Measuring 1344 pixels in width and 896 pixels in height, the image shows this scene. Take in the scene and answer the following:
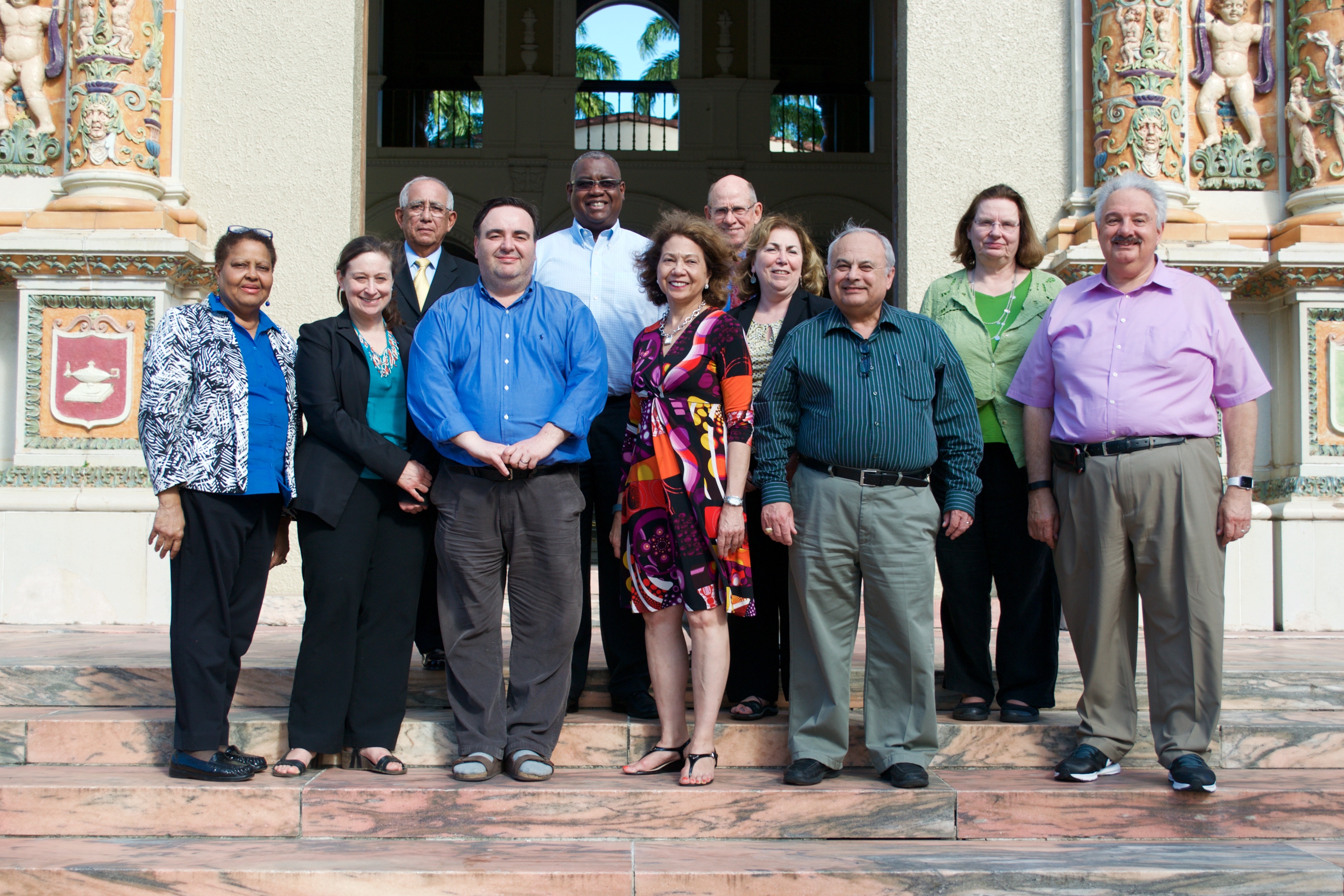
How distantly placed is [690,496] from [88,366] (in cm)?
429

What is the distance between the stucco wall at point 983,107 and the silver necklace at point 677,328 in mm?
3030

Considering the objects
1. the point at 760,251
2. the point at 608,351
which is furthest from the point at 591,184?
the point at 760,251

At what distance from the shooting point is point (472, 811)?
11.8 ft

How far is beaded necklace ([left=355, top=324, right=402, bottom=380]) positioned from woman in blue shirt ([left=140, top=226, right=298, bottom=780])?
0.33 m

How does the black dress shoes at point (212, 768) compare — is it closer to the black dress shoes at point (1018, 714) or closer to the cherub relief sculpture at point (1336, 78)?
the black dress shoes at point (1018, 714)

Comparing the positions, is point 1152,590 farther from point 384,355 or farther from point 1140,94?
point 1140,94

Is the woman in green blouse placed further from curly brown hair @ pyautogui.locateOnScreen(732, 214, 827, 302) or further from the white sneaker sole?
curly brown hair @ pyautogui.locateOnScreen(732, 214, 827, 302)

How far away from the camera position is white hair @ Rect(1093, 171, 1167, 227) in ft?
12.5

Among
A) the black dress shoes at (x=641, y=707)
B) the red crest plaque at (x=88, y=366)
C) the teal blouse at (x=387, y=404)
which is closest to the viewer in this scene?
the teal blouse at (x=387, y=404)

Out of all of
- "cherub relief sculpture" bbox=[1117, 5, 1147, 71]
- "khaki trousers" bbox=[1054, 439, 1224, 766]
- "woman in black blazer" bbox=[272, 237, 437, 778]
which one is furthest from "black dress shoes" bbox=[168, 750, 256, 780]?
"cherub relief sculpture" bbox=[1117, 5, 1147, 71]

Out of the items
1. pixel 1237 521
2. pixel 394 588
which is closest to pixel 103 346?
pixel 394 588

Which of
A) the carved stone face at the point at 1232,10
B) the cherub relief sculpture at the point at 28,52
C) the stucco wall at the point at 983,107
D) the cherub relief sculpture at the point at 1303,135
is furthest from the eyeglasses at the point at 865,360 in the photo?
the cherub relief sculpture at the point at 28,52

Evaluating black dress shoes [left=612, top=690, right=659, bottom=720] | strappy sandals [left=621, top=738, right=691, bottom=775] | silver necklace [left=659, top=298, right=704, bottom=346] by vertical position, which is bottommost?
strappy sandals [left=621, top=738, right=691, bottom=775]

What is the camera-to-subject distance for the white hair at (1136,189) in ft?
12.5
